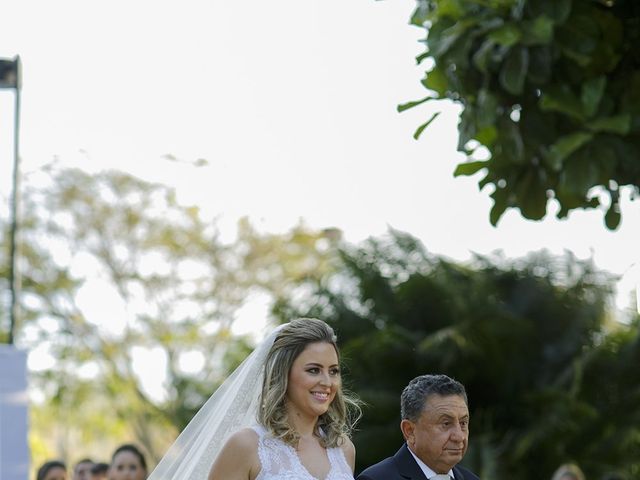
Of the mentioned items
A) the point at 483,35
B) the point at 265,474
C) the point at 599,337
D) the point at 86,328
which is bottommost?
the point at 86,328

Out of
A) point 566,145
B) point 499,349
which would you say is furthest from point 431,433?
point 499,349

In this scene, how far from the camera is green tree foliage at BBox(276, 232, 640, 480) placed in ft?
59.4

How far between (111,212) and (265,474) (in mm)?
21812

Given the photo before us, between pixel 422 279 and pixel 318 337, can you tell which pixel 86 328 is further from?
pixel 318 337

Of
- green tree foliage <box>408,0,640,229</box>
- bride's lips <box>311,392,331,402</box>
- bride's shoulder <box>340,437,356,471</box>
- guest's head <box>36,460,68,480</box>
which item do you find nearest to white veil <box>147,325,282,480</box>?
bride's lips <box>311,392,331,402</box>

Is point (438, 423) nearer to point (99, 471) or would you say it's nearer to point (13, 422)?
point (13, 422)

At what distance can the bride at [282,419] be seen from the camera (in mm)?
5422

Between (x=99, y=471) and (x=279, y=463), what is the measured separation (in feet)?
15.8

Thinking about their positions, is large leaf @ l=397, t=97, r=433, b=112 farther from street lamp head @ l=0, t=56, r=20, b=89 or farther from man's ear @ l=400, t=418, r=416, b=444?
street lamp head @ l=0, t=56, r=20, b=89

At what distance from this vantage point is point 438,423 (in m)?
5.70

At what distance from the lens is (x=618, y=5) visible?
17.7ft

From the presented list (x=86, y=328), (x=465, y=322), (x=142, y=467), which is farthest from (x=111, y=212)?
(x=142, y=467)

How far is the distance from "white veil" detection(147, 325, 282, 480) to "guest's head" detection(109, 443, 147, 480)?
307 centimetres

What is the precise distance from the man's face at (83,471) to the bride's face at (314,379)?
15.5ft
